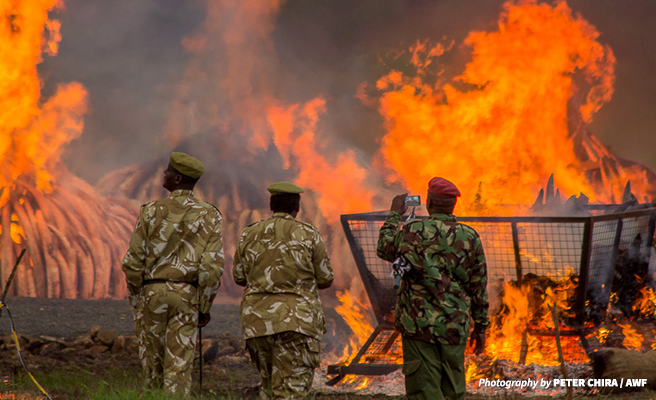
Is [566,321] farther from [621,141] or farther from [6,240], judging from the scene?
[6,240]

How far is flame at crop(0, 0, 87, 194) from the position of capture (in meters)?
8.66

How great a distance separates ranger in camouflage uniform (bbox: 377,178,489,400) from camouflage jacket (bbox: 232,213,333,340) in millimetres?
551

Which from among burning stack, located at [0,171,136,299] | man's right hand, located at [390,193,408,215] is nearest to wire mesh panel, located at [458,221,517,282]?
man's right hand, located at [390,193,408,215]

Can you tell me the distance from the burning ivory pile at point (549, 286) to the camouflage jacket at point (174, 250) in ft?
6.39

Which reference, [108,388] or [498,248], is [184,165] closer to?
[108,388]

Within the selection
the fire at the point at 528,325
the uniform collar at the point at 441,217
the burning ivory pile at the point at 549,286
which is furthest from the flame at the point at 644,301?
the uniform collar at the point at 441,217

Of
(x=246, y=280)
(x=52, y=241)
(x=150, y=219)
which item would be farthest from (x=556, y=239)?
(x=52, y=241)

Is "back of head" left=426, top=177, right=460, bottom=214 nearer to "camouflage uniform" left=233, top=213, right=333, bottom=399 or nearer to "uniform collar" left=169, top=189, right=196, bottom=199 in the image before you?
"camouflage uniform" left=233, top=213, right=333, bottom=399

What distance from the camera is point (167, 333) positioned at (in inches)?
150

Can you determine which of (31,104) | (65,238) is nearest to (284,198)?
(65,238)

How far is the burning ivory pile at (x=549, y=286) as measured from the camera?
557 centimetres

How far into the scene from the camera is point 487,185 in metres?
7.30

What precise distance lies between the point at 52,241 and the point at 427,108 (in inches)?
235

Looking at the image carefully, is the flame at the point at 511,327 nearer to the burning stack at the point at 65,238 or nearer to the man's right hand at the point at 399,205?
the man's right hand at the point at 399,205
